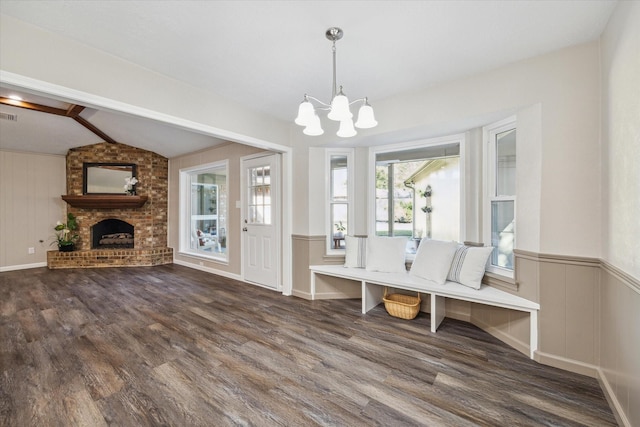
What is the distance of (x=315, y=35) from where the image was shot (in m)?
1.92

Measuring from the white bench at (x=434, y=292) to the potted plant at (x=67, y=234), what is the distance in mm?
5403

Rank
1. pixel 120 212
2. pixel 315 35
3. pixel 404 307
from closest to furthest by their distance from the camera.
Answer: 1. pixel 315 35
2. pixel 404 307
3. pixel 120 212

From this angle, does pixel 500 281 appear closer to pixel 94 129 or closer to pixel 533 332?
pixel 533 332

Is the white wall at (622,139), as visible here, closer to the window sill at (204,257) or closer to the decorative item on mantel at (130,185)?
the window sill at (204,257)

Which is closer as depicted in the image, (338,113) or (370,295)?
(338,113)

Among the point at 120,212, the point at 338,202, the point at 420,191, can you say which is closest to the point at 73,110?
the point at 120,212

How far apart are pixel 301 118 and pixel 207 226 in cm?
479

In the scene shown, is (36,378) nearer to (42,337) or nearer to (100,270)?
(42,337)

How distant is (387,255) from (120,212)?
5.79m

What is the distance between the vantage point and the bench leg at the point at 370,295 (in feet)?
10.3

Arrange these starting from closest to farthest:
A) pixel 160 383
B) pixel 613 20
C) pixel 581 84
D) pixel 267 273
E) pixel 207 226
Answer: pixel 613 20, pixel 160 383, pixel 581 84, pixel 267 273, pixel 207 226

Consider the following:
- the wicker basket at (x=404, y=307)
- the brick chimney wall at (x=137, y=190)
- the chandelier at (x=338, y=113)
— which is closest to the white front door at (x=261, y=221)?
the wicker basket at (x=404, y=307)

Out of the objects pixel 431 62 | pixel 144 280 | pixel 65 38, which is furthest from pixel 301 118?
pixel 144 280

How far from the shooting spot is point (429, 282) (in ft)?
9.21
